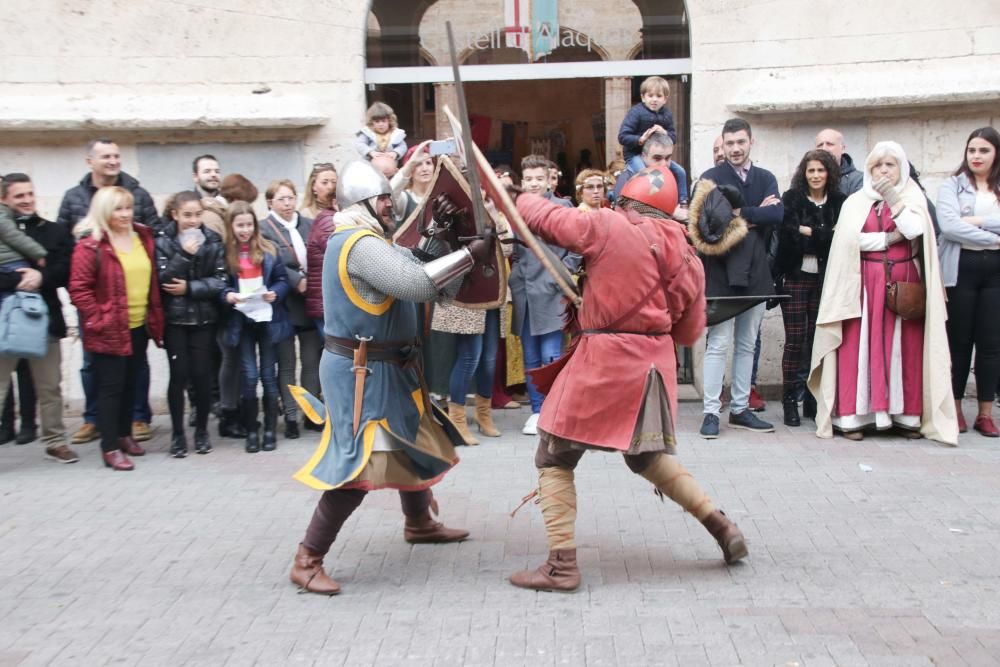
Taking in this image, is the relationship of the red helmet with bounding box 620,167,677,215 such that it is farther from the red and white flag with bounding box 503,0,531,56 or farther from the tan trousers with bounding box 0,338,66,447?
the red and white flag with bounding box 503,0,531,56

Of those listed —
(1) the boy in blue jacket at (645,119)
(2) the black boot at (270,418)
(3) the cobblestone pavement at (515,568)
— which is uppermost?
(1) the boy in blue jacket at (645,119)

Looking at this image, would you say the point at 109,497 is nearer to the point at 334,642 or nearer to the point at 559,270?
the point at 334,642

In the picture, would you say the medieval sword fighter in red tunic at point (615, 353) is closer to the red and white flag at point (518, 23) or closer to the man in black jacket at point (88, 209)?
the man in black jacket at point (88, 209)

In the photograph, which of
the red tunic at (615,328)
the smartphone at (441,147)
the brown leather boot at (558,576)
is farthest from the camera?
the smartphone at (441,147)

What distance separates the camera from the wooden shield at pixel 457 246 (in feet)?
15.4

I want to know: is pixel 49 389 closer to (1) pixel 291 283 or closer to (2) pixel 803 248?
(1) pixel 291 283

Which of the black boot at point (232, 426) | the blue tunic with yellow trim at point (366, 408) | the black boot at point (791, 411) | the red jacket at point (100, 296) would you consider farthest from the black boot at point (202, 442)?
the black boot at point (791, 411)

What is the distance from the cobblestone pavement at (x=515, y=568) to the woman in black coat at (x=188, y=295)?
1.87 feet

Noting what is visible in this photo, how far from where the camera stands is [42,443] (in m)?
7.52

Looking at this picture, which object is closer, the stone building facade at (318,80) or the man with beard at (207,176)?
the man with beard at (207,176)

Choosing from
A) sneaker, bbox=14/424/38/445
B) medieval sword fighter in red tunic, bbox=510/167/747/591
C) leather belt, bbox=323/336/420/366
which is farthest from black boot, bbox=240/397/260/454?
medieval sword fighter in red tunic, bbox=510/167/747/591

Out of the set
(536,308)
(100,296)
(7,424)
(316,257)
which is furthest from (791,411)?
(7,424)

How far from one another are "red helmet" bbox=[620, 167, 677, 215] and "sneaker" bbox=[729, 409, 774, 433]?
127 inches

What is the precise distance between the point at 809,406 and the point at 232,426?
13.0ft
